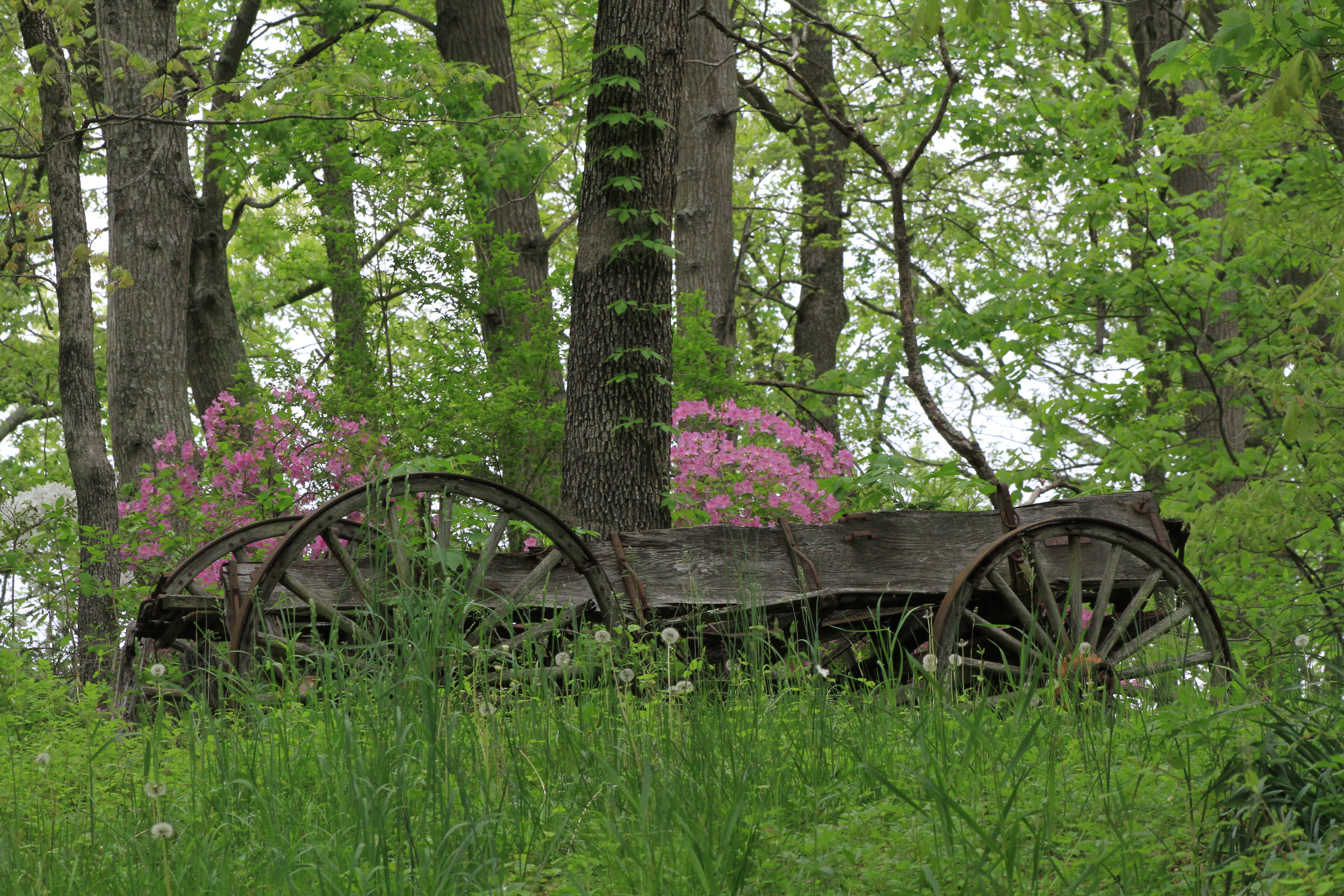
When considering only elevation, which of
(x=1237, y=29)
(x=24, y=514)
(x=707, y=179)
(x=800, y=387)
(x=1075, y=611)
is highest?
(x=707, y=179)

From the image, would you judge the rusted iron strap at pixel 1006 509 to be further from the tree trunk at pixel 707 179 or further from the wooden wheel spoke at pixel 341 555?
the tree trunk at pixel 707 179

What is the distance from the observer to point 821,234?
15469 mm

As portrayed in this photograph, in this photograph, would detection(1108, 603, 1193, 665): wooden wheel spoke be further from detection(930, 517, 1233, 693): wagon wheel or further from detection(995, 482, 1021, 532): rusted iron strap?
detection(995, 482, 1021, 532): rusted iron strap

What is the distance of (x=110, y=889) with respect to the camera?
8.77ft

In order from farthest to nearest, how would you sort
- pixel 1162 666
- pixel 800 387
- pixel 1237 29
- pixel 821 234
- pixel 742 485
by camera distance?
pixel 821 234 < pixel 800 387 < pixel 742 485 < pixel 1162 666 < pixel 1237 29

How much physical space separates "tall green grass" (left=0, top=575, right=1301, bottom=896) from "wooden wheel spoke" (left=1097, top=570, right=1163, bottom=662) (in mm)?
1127

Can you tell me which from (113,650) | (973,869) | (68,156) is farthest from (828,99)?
(973,869)

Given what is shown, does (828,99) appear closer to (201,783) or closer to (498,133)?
(498,133)

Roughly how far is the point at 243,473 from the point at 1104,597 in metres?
5.16

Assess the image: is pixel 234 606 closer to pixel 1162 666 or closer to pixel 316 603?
pixel 316 603

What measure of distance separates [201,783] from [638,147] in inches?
184

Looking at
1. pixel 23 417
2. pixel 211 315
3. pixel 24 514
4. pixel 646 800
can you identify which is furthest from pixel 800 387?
pixel 23 417

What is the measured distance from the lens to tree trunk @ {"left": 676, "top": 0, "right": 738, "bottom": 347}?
11.6 metres

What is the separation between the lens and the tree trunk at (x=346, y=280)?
862cm
